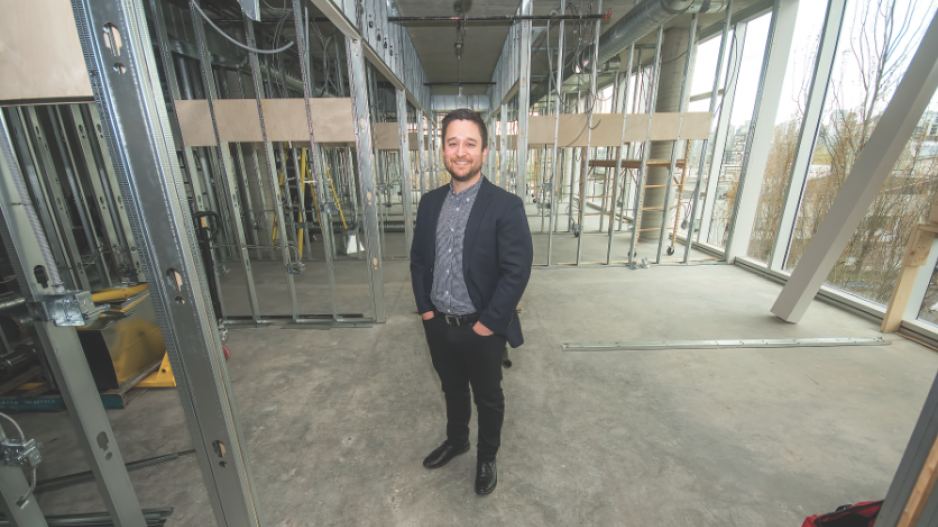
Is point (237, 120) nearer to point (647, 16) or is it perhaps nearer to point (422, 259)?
point (422, 259)

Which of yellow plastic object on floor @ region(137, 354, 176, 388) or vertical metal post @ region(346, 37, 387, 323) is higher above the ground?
vertical metal post @ region(346, 37, 387, 323)

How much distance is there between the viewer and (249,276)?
346cm

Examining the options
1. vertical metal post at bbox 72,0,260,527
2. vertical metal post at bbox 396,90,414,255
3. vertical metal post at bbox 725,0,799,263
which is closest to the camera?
vertical metal post at bbox 72,0,260,527

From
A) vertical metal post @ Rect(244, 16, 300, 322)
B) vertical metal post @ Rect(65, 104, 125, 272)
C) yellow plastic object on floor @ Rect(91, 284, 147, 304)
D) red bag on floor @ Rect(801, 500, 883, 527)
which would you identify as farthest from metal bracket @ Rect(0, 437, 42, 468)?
vertical metal post @ Rect(65, 104, 125, 272)

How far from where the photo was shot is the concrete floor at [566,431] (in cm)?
172

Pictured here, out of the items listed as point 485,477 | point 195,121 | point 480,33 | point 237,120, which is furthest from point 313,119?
point 480,33

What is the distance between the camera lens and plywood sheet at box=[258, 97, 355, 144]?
310 centimetres

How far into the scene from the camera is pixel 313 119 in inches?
123

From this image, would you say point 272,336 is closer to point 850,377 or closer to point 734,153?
point 850,377

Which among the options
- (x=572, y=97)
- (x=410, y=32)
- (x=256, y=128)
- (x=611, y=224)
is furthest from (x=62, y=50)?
(x=572, y=97)

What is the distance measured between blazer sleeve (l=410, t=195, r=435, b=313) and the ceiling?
3805mm

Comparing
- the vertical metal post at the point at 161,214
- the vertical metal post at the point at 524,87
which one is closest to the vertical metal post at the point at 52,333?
the vertical metal post at the point at 161,214

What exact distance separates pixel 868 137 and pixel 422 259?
4.92 metres

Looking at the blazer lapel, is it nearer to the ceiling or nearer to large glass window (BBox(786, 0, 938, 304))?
the ceiling
